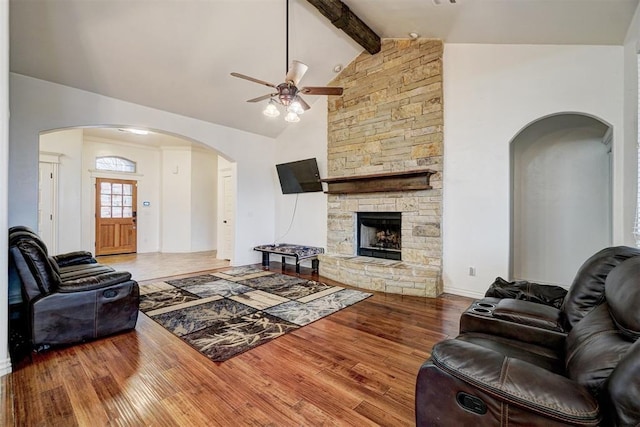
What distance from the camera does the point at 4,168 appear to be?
6.73 feet

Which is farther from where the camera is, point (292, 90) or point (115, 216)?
point (115, 216)

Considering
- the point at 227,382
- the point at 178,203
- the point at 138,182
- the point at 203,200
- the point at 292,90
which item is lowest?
the point at 227,382

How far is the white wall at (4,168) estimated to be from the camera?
2045 mm

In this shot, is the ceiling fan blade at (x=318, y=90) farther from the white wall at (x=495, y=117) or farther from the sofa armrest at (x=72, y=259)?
the sofa armrest at (x=72, y=259)

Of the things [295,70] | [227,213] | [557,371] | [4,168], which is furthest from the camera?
[227,213]

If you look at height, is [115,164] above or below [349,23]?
below

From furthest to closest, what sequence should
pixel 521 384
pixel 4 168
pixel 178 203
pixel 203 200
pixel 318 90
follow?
pixel 203 200, pixel 178 203, pixel 318 90, pixel 4 168, pixel 521 384

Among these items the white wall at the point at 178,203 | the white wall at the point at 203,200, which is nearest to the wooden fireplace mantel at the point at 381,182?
the white wall at the point at 203,200

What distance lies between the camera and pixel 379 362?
233 cm

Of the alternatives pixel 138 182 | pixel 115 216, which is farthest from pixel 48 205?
pixel 138 182

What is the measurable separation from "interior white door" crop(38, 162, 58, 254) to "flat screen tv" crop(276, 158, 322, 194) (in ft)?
16.0

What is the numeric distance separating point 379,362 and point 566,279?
152 inches

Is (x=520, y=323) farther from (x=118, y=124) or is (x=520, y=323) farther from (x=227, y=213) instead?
(x=227, y=213)

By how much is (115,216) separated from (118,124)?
4.49 m
